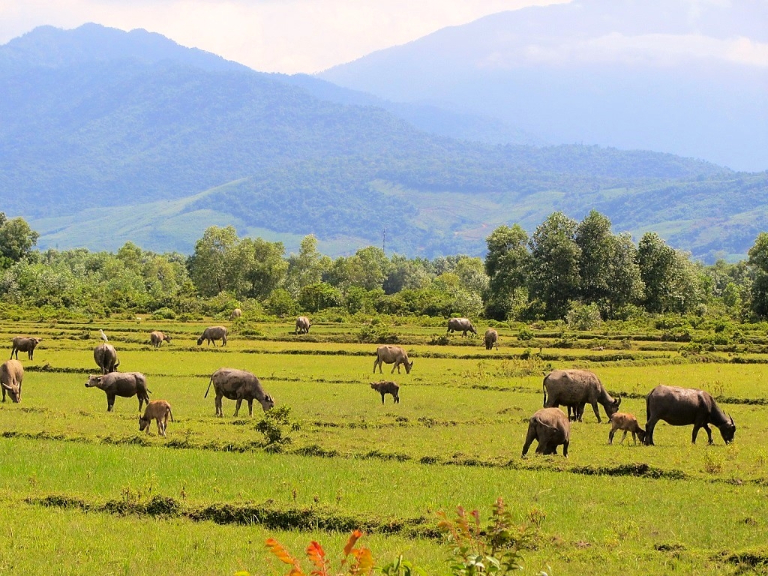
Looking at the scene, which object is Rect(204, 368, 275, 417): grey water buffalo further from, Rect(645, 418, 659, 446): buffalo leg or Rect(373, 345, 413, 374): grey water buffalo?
Rect(373, 345, 413, 374): grey water buffalo

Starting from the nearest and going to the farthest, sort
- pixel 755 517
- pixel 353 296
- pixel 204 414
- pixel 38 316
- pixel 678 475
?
pixel 755 517, pixel 678 475, pixel 204 414, pixel 38 316, pixel 353 296

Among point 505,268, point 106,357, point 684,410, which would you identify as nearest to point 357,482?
point 684,410

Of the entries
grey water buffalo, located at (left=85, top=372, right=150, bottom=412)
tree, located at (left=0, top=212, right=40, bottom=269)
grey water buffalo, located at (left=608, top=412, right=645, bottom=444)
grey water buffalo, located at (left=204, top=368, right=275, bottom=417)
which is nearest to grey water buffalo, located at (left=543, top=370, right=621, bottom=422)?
grey water buffalo, located at (left=608, top=412, right=645, bottom=444)

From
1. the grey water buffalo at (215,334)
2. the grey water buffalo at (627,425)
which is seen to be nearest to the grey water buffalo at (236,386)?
the grey water buffalo at (627,425)

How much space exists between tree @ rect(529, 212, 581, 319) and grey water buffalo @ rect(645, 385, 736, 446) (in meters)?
51.9

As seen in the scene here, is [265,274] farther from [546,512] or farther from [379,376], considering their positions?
[546,512]

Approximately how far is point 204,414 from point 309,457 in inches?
277

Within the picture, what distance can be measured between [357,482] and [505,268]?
64.8m

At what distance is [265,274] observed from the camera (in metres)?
104

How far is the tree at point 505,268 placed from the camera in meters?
78.1

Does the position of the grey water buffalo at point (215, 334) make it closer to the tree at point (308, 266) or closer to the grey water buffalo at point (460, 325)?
the grey water buffalo at point (460, 325)

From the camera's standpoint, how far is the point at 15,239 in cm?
10200

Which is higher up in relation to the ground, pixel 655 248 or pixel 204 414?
pixel 655 248

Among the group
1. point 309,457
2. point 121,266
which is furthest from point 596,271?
point 121,266
